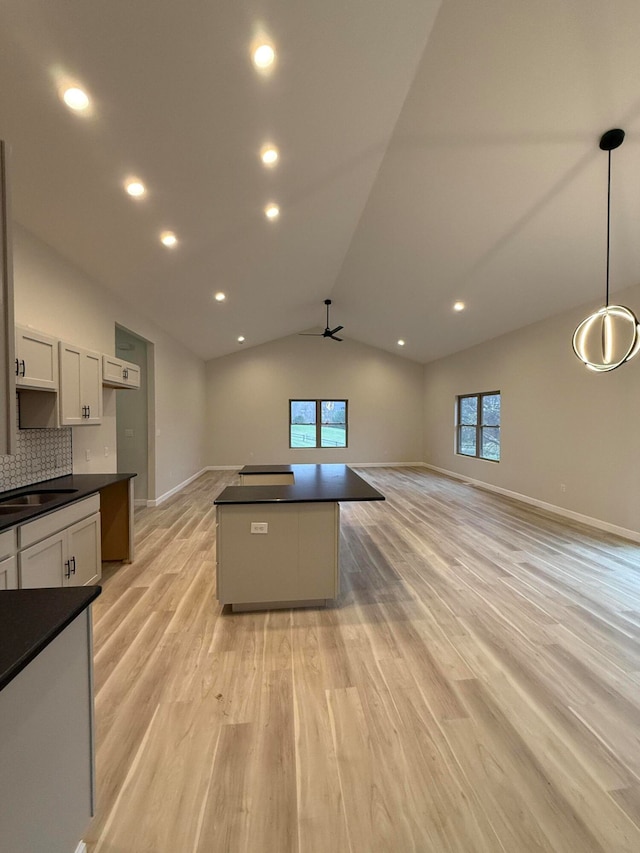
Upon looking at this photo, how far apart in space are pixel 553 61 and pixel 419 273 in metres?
3.06

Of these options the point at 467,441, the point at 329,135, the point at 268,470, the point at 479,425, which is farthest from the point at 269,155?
the point at 467,441

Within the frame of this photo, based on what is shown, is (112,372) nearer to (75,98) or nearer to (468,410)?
(75,98)

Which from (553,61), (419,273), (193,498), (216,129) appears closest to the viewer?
(553,61)

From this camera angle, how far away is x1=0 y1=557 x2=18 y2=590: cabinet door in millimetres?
1901

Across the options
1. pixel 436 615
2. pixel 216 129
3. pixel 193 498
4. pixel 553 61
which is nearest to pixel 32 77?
pixel 216 129

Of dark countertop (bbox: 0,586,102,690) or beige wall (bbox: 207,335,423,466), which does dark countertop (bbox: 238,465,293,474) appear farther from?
beige wall (bbox: 207,335,423,466)

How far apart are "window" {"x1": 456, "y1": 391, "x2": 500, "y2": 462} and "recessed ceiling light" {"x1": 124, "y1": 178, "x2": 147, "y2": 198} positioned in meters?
6.47

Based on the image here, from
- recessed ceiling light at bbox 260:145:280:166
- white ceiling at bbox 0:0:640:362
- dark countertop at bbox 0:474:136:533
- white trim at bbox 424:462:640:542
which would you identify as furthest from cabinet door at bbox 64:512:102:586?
white trim at bbox 424:462:640:542

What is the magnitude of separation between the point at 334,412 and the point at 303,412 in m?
0.87

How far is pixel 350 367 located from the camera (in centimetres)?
998

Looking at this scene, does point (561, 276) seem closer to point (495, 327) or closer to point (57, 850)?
point (495, 327)

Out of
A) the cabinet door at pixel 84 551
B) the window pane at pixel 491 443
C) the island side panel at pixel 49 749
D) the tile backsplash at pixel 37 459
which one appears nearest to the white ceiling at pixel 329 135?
the tile backsplash at pixel 37 459

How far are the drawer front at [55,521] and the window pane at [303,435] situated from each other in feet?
23.1

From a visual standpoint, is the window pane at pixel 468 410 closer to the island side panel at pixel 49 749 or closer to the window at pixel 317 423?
the window at pixel 317 423
